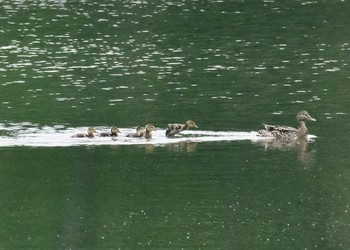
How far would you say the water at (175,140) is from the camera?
80.8 ft

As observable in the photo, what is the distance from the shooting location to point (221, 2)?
7194 cm

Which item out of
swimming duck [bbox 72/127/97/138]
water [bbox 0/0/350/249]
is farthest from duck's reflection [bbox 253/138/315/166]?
swimming duck [bbox 72/127/97/138]

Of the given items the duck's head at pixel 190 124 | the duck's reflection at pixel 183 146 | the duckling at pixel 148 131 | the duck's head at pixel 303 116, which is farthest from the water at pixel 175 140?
the duck's head at pixel 303 116

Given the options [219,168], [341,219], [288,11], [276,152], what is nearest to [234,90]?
[276,152]

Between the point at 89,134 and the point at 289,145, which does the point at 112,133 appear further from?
the point at 289,145

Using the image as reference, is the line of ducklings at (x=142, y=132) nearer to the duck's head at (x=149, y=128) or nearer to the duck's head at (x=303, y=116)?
the duck's head at (x=149, y=128)

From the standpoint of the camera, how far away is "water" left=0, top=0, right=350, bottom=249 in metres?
24.6

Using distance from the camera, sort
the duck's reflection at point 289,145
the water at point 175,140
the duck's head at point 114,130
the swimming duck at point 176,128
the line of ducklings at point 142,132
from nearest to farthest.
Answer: the water at point 175,140 → the duck's reflection at point 289,145 → the duck's head at point 114,130 → the line of ducklings at point 142,132 → the swimming duck at point 176,128

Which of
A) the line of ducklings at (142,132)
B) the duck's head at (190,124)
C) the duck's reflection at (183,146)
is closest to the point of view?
the duck's reflection at (183,146)

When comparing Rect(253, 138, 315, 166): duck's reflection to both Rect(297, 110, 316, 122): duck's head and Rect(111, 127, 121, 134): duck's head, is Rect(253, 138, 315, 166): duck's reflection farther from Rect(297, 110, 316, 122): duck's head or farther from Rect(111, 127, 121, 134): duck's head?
Rect(111, 127, 121, 134): duck's head

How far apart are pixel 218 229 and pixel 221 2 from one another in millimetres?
48387

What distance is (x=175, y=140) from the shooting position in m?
33.2

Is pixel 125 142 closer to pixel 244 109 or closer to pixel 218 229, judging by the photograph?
pixel 244 109

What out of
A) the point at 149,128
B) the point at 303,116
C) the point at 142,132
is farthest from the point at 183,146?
the point at 303,116
